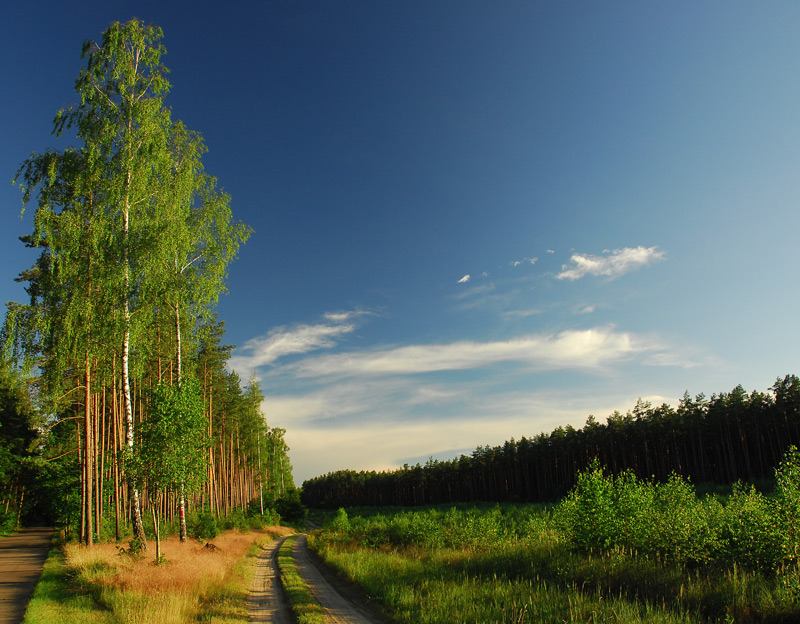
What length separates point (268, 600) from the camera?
13.4 m

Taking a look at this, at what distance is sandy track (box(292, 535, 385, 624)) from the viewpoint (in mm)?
10939

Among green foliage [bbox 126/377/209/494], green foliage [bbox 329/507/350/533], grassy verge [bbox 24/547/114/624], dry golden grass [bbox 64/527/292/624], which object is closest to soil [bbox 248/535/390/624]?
dry golden grass [bbox 64/527/292/624]

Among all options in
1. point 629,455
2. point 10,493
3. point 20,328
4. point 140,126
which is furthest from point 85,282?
point 629,455

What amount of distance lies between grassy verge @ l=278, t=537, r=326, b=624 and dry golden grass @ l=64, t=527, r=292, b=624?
213cm

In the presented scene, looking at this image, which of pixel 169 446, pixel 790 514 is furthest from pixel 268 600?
pixel 790 514

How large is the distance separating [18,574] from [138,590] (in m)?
9.69

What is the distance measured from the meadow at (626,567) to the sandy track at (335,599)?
1.86ft

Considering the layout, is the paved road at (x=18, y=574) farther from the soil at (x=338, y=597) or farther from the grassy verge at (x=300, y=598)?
the soil at (x=338, y=597)

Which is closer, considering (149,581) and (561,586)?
(561,586)

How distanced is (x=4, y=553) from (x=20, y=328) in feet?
48.6

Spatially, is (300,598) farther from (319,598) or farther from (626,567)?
(626,567)

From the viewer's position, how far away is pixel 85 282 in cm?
1902

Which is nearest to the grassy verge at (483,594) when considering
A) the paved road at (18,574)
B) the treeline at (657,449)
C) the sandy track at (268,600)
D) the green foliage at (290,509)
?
the sandy track at (268,600)

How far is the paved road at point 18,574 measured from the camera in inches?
489
